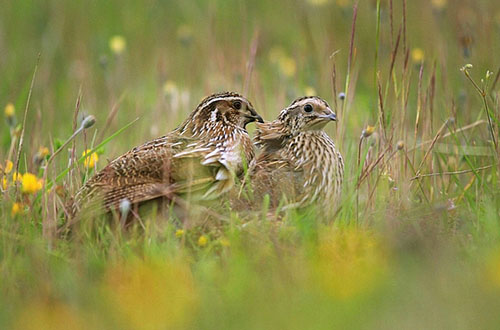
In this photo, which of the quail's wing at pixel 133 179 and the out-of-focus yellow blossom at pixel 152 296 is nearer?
the out-of-focus yellow blossom at pixel 152 296

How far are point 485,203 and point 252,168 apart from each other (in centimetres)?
146

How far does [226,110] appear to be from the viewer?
6.24 metres

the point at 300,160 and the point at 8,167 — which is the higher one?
the point at 8,167

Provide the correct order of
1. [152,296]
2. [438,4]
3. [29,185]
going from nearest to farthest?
[152,296] < [29,185] < [438,4]

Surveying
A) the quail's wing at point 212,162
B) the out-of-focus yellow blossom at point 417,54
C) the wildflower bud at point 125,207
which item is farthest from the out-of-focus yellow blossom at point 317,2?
the wildflower bud at point 125,207

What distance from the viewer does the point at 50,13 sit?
11219 mm

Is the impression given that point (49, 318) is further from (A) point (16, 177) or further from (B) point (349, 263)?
(A) point (16, 177)

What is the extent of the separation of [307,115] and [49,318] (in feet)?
10.1

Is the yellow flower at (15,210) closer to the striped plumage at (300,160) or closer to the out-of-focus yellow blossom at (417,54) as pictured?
the striped plumage at (300,160)

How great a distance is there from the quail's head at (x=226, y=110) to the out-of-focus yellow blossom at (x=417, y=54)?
257 centimetres

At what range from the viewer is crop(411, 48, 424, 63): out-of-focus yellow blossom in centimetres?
853

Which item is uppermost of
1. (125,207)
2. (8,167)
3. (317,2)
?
(317,2)

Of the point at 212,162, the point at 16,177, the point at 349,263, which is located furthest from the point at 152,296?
the point at 16,177

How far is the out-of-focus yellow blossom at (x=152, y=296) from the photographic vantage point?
3.36m
